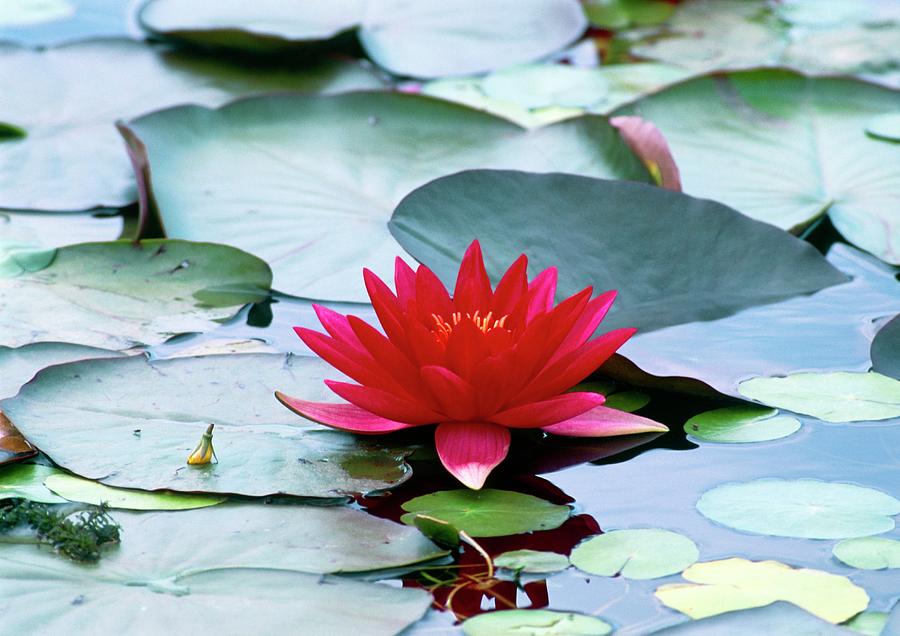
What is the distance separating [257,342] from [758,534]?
2.84ft

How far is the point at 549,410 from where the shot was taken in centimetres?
147

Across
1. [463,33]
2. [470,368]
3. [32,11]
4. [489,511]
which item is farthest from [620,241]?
[32,11]

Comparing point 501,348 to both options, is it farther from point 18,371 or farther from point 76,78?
point 76,78

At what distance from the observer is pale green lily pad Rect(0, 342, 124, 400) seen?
5.43 ft

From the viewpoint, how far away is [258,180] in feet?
7.45

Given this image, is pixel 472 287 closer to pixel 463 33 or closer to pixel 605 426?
pixel 605 426

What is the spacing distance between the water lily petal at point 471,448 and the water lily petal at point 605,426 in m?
0.10

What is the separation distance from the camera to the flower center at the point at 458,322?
1.49m

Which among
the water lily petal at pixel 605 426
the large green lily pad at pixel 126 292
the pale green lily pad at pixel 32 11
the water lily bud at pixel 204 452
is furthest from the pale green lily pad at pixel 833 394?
the pale green lily pad at pixel 32 11

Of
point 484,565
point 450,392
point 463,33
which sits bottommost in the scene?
point 484,565

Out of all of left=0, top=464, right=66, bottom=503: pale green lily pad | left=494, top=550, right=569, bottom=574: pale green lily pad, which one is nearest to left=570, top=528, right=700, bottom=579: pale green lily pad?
left=494, top=550, right=569, bottom=574: pale green lily pad

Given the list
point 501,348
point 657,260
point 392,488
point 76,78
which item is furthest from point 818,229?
point 76,78

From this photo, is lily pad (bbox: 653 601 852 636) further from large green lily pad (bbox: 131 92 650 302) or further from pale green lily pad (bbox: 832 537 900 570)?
large green lily pad (bbox: 131 92 650 302)

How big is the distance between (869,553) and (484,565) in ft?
1.49
